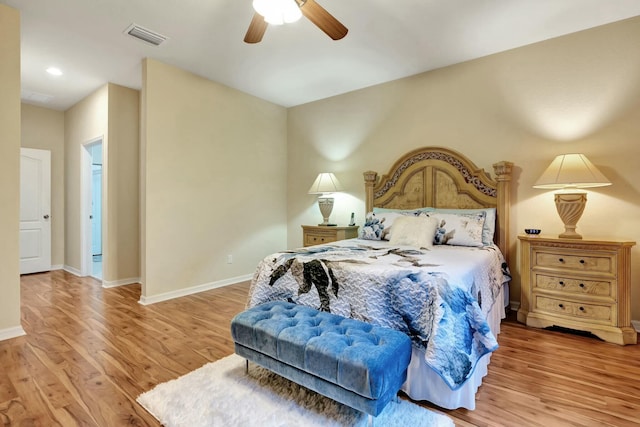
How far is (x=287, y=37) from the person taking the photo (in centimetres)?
310

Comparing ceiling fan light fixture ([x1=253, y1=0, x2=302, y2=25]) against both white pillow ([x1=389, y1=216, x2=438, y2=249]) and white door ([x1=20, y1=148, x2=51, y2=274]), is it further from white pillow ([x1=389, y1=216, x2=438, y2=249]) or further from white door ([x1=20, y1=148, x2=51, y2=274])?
white door ([x1=20, y1=148, x2=51, y2=274])

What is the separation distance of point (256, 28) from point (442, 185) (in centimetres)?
259

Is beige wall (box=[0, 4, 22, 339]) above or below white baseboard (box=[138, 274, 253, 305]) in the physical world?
above

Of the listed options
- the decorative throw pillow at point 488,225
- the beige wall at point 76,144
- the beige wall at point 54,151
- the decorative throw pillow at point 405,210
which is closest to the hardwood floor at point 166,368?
the decorative throw pillow at point 488,225

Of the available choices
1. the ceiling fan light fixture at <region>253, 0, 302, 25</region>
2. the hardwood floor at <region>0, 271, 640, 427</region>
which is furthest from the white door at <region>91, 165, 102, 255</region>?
the ceiling fan light fixture at <region>253, 0, 302, 25</region>

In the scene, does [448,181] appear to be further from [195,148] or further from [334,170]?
[195,148]

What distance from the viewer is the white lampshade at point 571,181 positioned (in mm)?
2672

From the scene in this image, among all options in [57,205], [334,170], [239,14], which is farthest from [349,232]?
[57,205]

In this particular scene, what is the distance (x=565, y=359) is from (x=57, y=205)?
7.14 m

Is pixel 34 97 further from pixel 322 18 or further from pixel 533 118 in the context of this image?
pixel 533 118

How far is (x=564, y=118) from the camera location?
121 inches

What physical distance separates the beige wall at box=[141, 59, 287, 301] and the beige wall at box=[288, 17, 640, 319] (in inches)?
57.0

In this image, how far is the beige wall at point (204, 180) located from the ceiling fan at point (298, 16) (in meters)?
1.96

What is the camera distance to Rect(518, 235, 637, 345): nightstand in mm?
2545
